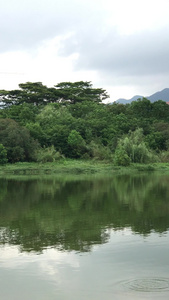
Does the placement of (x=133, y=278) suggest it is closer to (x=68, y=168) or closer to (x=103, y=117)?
(x=68, y=168)

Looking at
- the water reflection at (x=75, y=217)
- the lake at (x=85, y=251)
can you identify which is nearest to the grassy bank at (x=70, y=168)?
the water reflection at (x=75, y=217)

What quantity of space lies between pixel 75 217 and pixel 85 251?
4268 millimetres

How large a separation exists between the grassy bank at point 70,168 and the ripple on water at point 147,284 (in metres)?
28.3

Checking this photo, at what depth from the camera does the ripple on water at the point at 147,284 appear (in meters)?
6.26

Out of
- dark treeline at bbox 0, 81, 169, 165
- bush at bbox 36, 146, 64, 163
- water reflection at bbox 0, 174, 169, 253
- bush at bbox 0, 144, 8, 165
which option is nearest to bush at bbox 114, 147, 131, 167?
dark treeline at bbox 0, 81, 169, 165

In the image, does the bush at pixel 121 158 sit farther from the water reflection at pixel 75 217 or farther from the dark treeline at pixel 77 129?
the water reflection at pixel 75 217

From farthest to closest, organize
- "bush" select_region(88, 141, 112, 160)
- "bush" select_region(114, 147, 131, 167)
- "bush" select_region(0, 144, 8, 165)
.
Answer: "bush" select_region(88, 141, 112, 160) → "bush" select_region(114, 147, 131, 167) → "bush" select_region(0, 144, 8, 165)

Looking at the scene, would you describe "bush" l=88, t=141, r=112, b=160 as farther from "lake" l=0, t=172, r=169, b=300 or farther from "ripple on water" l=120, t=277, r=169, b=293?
"ripple on water" l=120, t=277, r=169, b=293

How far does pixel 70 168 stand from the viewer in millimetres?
36562

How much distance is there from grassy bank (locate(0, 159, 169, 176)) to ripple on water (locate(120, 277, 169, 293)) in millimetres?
28330

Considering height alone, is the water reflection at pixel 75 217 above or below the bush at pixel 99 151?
below

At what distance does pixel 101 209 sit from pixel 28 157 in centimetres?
2572

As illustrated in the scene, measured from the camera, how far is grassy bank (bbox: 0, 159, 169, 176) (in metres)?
35.5

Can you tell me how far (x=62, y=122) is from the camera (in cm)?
4641
